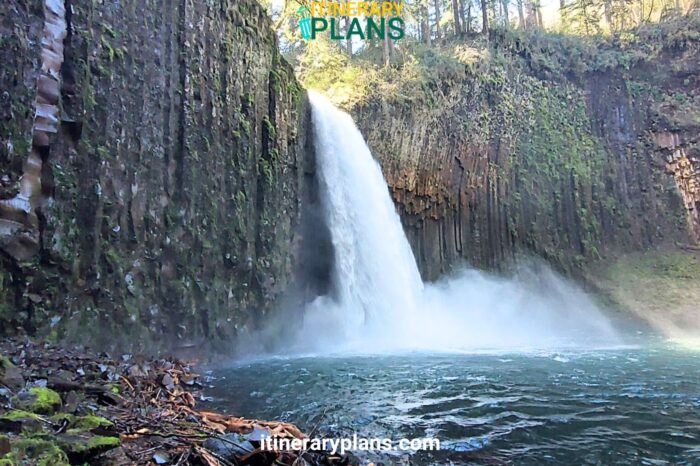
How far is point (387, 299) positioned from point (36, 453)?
43.4 feet

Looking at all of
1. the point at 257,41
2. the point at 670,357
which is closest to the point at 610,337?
the point at 670,357

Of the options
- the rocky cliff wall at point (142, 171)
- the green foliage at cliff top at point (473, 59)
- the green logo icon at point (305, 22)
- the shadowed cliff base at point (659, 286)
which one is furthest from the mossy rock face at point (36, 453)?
the green logo icon at point (305, 22)

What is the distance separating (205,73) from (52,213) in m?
4.92

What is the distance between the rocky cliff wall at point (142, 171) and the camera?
730cm

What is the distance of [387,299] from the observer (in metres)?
15.7

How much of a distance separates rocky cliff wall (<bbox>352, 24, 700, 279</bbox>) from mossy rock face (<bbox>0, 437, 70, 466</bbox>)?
16175 mm

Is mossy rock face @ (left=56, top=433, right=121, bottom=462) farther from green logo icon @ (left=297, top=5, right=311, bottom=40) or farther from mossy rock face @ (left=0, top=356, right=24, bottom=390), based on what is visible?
green logo icon @ (left=297, top=5, right=311, bottom=40)

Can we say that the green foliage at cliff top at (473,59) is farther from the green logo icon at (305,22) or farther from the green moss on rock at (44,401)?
the green moss on rock at (44,401)

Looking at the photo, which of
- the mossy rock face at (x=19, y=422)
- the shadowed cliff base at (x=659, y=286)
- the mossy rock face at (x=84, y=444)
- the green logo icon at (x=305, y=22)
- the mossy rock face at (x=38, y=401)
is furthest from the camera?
the green logo icon at (x=305, y=22)

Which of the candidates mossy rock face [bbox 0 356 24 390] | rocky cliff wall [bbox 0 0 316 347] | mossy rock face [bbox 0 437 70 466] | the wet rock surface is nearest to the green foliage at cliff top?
rocky cliff wall [bbox 0 0 316 347]

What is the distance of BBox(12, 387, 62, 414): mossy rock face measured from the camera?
3842mm

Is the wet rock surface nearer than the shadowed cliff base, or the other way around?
the wet rock surface

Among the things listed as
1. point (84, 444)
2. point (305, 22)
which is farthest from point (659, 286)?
point (84, 444)

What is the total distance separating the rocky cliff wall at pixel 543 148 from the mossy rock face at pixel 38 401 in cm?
1519
